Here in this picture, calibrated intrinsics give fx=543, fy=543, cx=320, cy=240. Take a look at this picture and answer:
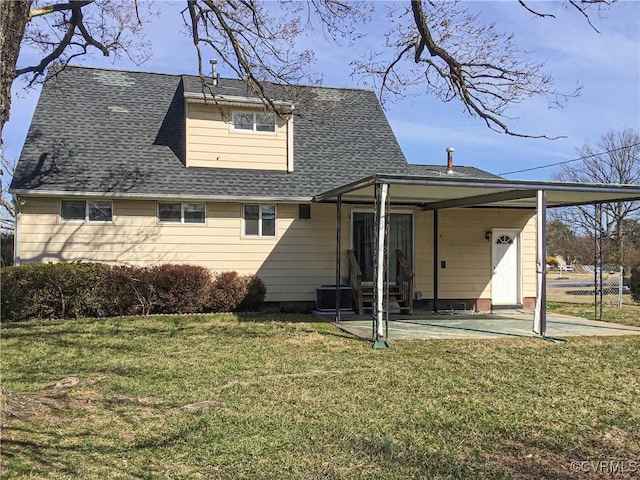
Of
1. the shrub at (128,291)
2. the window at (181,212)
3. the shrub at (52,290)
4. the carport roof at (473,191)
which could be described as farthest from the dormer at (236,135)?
the shrub at (52,290)

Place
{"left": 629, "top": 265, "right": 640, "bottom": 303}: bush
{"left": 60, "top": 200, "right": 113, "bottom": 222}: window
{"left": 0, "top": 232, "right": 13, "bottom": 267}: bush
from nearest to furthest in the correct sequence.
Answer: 1. {"left": 60, "top": 200, "right": 113, "bottom": 222}: window
2. {"left": 629, "top": 265, "right": 640, "bottom": 303}: bush
3. {"left": 0, "top": 232, "right": 13, "bottom": 267}: bush

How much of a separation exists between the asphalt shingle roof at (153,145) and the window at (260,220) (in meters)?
0.45

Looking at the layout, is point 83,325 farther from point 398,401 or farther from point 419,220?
point 419,220

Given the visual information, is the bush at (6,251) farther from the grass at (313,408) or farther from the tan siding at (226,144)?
the grass at (313,408)

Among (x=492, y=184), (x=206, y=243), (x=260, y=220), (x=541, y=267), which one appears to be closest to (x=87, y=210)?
(x=206, y=243)

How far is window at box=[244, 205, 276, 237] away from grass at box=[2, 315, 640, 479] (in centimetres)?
461

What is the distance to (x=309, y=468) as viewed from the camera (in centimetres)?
397

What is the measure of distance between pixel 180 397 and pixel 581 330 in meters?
8.26

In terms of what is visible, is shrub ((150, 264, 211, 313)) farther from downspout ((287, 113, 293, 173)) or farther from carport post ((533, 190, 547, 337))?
carport post ((533, 190, 547, 337))

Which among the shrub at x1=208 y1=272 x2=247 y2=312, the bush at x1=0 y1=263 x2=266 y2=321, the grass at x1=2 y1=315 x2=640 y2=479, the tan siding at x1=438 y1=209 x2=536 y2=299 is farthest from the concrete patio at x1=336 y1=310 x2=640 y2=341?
the bush at x1=0 y1=263 x2=266 y2=321

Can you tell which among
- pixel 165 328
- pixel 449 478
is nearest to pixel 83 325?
pixel 165 328

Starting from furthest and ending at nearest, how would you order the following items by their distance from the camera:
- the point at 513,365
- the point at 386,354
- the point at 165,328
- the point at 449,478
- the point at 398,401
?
the point at 165,328 → the point at 386,354 → the point at 513,365 → the point at 398,401 → the point at 449,478

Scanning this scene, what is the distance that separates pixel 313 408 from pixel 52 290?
8.03m

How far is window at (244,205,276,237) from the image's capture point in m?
13.4
